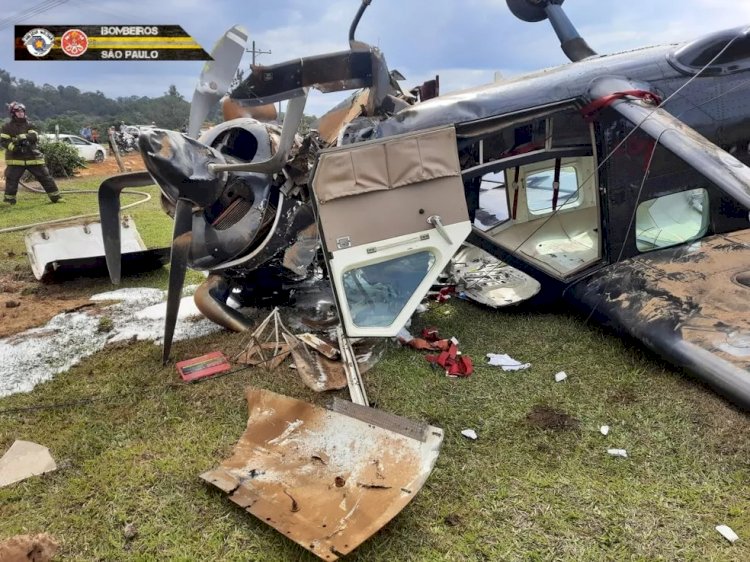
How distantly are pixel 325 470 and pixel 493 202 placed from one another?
192 inches

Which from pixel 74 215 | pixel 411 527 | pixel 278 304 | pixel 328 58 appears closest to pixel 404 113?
pixel 328 58

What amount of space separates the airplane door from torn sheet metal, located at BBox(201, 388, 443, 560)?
3.83 feet

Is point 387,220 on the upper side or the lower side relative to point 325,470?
upper

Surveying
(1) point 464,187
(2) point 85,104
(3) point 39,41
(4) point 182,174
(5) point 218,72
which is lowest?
(2) point 85,104

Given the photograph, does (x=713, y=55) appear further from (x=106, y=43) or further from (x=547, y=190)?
(x=106, y=43)

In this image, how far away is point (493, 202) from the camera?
7398 millimetres

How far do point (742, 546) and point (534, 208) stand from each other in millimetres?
5160

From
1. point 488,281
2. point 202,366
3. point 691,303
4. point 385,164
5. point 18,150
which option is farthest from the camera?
point 18,150

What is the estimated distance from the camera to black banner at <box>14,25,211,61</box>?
19969 mm

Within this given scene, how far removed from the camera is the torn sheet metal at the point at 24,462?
3.85 metres

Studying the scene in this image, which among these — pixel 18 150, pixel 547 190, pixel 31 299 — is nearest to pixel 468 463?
pixel 547 190

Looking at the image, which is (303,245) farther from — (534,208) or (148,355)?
(534,208)

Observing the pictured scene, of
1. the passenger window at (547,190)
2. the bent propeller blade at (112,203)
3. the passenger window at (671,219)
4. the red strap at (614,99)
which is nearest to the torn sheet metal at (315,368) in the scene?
the bent propeller blade at (112,203)

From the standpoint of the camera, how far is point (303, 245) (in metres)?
6.13
